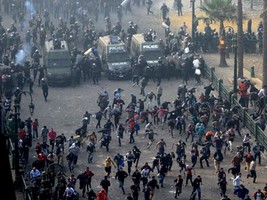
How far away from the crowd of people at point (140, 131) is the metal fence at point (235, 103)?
1.48ft

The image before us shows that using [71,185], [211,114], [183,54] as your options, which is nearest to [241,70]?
[183,54]

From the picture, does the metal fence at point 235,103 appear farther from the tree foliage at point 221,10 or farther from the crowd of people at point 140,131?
the tree foliage at point 221,10

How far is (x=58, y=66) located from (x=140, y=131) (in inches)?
433

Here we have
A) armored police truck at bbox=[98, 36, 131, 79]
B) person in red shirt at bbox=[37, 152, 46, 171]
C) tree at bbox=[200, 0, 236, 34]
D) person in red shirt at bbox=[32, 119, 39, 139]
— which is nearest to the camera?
person in red shirt at bbox=[37, 152, 46, 171]

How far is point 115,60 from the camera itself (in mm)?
48688

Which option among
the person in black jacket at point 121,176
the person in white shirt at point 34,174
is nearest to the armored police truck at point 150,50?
the person in black jacket at point 121,176

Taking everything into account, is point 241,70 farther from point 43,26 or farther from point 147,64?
point 43,26

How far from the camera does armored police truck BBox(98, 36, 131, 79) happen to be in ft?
158

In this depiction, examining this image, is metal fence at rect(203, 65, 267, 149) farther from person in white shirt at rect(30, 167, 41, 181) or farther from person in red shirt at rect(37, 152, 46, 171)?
person in white shirt at rect(30, 167, 41, 181)

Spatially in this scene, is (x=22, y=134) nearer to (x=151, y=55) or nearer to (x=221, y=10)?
(x=151, y=55)

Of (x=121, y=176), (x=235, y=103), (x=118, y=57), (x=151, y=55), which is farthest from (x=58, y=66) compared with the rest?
(x=121, y=176)

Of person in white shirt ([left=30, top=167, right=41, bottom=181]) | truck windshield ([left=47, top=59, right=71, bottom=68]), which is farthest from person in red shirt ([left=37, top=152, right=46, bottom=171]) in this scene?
truck windshield ([left=47, top=59, right=71, bottom=68])

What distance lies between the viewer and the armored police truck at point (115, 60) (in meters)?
48.2

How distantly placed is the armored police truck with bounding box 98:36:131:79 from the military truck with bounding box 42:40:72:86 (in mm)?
2719
